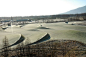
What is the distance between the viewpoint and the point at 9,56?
9000 mm

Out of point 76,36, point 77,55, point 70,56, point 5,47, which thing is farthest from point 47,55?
point 76,36

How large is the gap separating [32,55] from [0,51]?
337 centimetres

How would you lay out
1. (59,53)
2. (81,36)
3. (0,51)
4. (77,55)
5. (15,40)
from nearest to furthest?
1. (77,55)
2. (59,53)
3. (0,51)
4. (15,40)
5. (81,36)

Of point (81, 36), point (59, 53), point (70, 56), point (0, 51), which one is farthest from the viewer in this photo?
point (81, 36)

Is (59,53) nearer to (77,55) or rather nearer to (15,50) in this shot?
(77,55)

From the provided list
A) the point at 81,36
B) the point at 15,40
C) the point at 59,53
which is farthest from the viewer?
the point at 81,36

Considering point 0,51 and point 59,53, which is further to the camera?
point 0,51

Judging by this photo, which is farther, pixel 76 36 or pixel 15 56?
pixel 76 36

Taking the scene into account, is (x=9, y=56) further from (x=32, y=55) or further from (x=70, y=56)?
(x=70, y=56)

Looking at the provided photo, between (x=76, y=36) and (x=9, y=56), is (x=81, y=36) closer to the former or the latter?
(x=76, y=36)

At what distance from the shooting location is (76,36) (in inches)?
582

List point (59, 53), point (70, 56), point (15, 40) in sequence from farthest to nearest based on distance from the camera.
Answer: point (15, 40) < point (59, 53) < point (70, 56)

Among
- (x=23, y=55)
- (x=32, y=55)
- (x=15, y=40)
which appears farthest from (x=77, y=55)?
(x=15, y=40)

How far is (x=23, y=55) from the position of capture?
907cm
